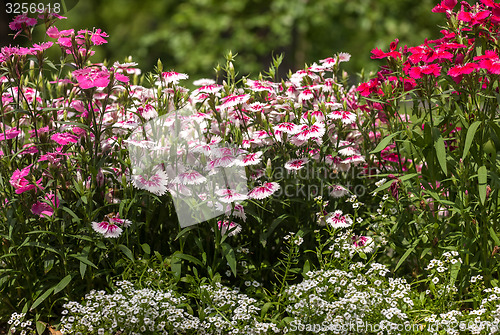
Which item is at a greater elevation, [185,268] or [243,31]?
[243,31]

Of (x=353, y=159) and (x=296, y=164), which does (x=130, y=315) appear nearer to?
(x=296, y=164)

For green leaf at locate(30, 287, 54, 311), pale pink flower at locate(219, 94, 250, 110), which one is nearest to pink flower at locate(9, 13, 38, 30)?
pale pink flower at locate(219, 94, 250, 110)

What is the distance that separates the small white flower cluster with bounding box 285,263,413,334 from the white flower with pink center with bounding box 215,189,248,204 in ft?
1.56

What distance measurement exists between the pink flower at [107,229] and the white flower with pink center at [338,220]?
3.36ft

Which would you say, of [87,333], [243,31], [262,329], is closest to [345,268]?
[262,329]

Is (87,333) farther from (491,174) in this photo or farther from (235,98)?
(491,174)

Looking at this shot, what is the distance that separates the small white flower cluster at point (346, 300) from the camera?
8.38ft

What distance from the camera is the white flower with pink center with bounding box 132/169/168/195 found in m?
2.78

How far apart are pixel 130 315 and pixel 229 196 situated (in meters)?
0.70

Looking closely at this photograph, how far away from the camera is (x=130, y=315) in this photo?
Result: 8.79 feet

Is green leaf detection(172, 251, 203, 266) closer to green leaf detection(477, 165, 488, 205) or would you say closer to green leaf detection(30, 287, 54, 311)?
green leaf detection(30, 287, 54, 311)

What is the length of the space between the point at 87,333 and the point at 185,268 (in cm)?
61

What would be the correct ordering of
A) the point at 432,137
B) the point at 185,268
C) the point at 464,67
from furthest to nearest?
the point at 185,268, the point at 432,137, the point at 464,67

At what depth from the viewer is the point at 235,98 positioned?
9.73ft
